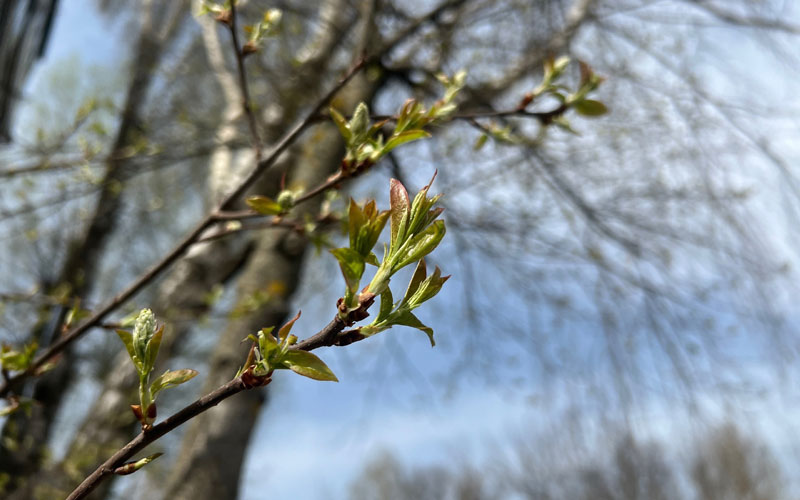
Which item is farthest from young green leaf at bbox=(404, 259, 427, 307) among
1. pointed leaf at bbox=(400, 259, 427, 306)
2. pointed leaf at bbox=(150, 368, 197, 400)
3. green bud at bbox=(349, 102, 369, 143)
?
green bud at bbox=(349, 102, 369, 143)

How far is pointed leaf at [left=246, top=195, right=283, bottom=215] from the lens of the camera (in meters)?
1.01

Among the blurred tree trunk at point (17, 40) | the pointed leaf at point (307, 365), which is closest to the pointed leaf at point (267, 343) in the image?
the pointed leaf at point (307, 365)

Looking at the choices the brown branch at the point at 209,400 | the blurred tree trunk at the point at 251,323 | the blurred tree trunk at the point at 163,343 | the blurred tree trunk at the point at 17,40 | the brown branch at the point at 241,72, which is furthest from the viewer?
the blurred tree trunk at the point at 163,343

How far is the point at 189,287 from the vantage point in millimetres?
3637

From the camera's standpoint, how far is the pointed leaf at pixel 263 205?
1013mm

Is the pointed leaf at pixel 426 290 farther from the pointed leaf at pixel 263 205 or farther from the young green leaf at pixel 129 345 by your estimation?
the pointed leaf at pixel 263 205

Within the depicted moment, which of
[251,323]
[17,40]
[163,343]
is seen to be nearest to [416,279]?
[251,323]

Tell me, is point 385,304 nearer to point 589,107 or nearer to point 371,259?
point 371,259

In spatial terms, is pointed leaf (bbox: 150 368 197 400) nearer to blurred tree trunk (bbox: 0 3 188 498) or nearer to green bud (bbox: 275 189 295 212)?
green bud (bbox: 275 189 295 212)

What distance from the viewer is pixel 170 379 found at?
643 millimetres

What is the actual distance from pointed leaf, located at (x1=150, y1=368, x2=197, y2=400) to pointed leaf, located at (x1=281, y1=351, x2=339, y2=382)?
4.7 inches

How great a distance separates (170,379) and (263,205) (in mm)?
443

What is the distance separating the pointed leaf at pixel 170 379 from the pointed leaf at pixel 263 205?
15.8 inches

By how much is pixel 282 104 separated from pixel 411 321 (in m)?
3.14
